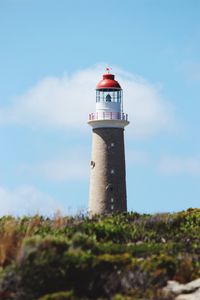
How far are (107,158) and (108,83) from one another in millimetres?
6041

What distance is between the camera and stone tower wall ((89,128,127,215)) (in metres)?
53.1

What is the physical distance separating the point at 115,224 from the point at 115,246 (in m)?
4.30

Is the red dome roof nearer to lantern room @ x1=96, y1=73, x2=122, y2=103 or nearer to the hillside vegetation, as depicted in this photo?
lantern room @ x1=96, y1=73, x2=122, y2=103

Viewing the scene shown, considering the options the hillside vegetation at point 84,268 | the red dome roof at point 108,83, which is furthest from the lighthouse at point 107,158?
the hillside vegetation at point 84,268

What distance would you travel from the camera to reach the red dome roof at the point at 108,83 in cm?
5622

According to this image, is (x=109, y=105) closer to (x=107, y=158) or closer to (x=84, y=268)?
(x=107, y=158)

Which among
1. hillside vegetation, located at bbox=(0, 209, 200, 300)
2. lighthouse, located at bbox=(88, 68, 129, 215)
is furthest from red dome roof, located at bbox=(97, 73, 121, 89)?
hillside vegetation, located at bbox=(0, 209, 200, 300)

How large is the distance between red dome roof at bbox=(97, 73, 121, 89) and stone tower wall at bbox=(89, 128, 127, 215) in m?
3.76

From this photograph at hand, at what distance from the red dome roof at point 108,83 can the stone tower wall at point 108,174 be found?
3757 millimetres

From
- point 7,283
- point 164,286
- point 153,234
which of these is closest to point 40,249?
point 7,283

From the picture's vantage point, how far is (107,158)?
176ft

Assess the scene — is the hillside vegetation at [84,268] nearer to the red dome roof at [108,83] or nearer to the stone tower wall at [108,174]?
the stone tower wall at [108,174]

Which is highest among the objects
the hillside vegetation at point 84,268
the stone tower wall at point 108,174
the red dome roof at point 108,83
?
the red dome roof at point 108,83

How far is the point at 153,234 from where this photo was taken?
1992 centimetres
